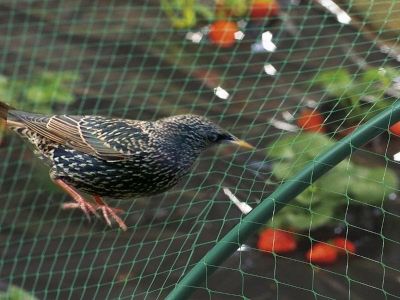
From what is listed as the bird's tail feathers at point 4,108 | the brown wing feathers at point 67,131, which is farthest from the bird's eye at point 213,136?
the bird's tail feathers at point 4,108

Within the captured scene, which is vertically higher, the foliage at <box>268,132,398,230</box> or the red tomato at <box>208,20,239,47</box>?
the red tomato at <box>208,20,239,47</box>

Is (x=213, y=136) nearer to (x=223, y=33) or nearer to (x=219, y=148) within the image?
(x=219, y=148)

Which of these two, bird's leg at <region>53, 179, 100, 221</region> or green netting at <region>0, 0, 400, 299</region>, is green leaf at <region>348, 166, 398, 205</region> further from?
bird's leg at <region>53, 179, 100, 221</region>

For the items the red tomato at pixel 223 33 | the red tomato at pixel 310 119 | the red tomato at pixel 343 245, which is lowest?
the red tomato at pixel 343 245

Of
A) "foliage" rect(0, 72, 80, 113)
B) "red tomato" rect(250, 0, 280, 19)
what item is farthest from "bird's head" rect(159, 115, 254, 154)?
"red tomato" rect(250, 0, 280, 19)

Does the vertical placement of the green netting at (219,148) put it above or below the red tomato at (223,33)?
below

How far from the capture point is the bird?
10.4 feet

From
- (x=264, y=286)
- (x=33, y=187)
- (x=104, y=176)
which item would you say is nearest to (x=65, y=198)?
(x=33, y=187)

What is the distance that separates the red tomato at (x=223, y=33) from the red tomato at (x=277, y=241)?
106cm

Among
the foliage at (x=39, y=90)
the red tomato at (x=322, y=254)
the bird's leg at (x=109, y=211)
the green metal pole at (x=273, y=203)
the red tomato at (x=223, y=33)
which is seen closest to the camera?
the green metal pole at (x=273, y=203)

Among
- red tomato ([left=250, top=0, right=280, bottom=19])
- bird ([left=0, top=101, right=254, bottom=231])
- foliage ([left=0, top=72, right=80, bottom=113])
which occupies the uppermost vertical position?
red tomato ([left=250, top=0, right=280, bottom=19])

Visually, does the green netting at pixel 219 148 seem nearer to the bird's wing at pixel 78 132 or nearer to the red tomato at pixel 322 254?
the red tomato at pixel 322 254

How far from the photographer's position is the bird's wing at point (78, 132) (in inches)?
125

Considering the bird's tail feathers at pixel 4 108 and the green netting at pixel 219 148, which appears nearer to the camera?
the green netting at pixel 219 148
